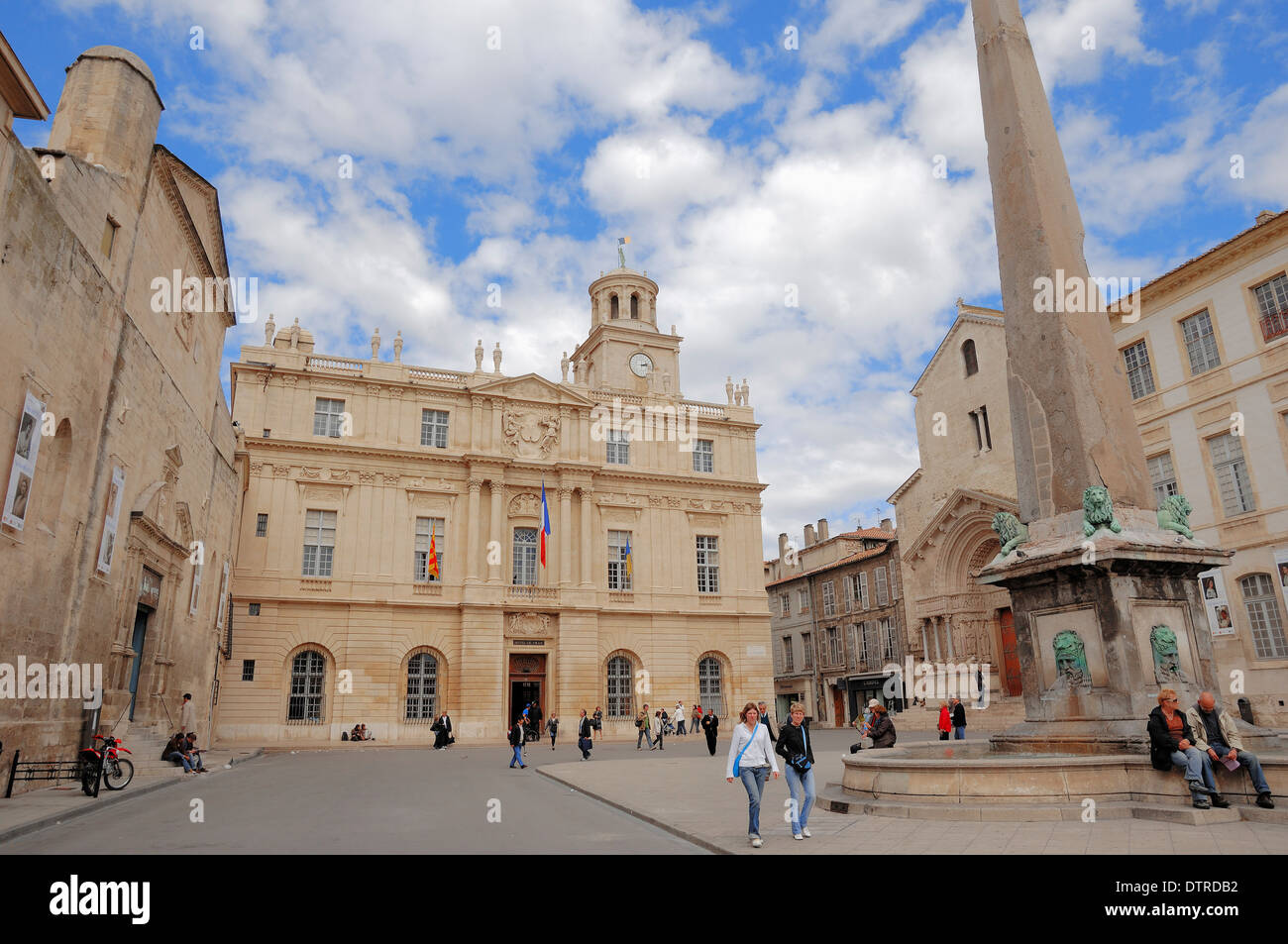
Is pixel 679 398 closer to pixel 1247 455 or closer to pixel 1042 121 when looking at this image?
pixel 1247 455

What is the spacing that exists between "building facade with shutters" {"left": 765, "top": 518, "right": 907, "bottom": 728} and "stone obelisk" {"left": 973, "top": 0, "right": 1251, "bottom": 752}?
2708 cm

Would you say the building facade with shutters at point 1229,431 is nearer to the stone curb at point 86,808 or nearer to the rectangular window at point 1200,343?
the rectangular window at point 1200,343

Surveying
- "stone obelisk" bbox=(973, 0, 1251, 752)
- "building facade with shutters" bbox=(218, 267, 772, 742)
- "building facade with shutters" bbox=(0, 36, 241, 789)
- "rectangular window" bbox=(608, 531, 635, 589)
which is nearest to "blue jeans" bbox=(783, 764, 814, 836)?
"stone obelisk" bbox=(973, 0, 1251, 752)

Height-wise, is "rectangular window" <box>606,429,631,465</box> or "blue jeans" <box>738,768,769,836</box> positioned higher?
"rectangular window" <box>606,429,631,465</box>

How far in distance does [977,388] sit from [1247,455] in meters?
10.9

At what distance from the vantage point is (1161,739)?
773cm

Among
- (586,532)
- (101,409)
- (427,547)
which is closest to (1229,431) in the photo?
(586,532)

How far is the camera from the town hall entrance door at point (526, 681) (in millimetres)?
34000

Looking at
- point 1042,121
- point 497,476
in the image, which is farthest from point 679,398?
point 1042,121

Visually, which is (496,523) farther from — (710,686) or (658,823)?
(658,823)

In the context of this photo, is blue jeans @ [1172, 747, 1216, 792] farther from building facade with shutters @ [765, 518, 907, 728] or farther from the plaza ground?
building facade with shutters @ [765, 518, 907, 728]

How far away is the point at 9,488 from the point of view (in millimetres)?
11477

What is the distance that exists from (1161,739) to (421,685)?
29.0 m

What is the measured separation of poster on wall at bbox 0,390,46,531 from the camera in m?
11.5
